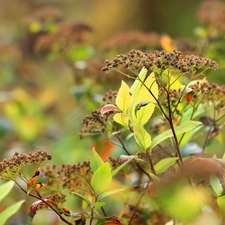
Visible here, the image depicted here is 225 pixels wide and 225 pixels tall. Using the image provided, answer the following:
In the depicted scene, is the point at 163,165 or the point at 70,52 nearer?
the point at 163,165

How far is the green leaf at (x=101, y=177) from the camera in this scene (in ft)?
2.27

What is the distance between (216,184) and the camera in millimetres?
→ 662

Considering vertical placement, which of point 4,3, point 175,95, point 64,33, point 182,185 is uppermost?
point 4,3

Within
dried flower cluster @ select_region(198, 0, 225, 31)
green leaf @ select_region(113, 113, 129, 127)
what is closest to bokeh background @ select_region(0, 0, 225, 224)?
dried flower cluster @ select_region(198, 0, 225, 31)

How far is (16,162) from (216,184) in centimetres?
22

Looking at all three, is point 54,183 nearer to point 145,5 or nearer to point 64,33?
point 64,33

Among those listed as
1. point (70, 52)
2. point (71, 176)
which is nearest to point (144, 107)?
point (71, 176)

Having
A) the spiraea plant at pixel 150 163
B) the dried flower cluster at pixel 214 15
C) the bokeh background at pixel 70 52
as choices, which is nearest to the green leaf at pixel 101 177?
the spiraea plant at pixel 150 163

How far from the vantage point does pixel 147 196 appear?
31.1 inches

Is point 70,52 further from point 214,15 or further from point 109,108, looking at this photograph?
point 109,108

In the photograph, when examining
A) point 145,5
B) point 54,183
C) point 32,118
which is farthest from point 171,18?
point 54,183

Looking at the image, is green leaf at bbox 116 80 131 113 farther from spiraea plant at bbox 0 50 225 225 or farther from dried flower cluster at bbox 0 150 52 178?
dried flower cluster at bbox 0 150 52 178

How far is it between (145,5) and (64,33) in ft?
7.40

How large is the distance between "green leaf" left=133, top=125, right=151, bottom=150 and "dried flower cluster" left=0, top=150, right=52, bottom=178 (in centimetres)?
11
